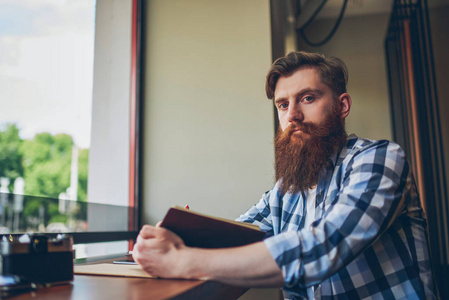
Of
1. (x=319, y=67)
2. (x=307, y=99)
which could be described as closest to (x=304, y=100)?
(x=307, y=99)

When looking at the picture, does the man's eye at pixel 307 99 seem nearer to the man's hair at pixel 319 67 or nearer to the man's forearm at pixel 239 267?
the man's hair at pixel 319 67

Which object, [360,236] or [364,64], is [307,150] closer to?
[360,236]

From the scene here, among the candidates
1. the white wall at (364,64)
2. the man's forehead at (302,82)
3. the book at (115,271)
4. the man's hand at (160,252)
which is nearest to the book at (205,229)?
the man's hand at (160,252)

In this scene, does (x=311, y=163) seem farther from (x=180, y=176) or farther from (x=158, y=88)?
(x=158, y=88)

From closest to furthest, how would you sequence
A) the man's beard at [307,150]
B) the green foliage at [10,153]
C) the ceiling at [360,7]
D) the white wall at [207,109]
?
the green foliage at [10,153] → the man's beard at [307,150] → the white wall at [207,109] → the ceiling at [360,7]

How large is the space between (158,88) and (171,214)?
4.87 ft

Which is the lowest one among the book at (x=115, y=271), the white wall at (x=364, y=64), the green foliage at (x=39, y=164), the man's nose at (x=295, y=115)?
the book at (x=115, y=271)

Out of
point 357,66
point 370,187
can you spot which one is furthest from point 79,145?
point 357,66

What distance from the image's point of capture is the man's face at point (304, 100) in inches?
58.8

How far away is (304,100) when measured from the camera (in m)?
1.51

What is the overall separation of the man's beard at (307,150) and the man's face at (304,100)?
18 mm

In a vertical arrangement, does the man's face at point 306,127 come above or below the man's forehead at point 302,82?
below

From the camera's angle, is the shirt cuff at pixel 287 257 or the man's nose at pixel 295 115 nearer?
the shirt cuff at pixel 287 257

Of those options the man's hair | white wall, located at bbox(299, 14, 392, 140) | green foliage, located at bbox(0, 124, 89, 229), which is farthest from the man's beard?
white wall, located at bbox(299, 14, 392, 140)
